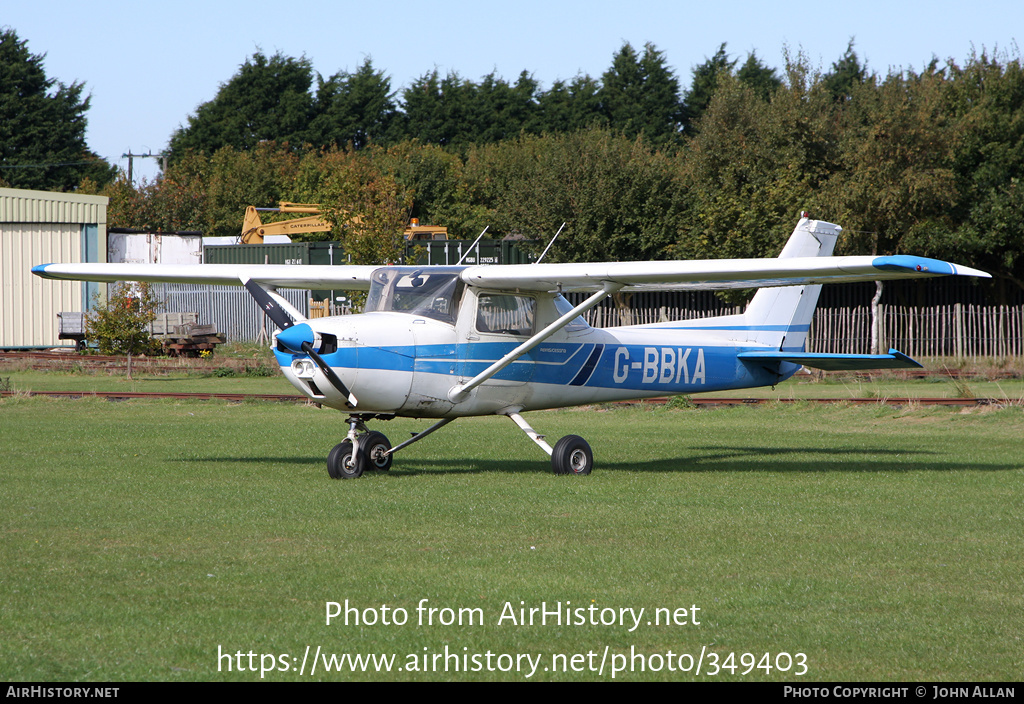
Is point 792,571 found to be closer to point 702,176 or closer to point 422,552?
point 422,552

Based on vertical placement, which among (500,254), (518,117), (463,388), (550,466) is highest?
(518,117)

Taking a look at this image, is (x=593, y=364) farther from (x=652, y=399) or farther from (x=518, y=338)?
(x=652, y=399)

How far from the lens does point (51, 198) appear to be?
1654 inches

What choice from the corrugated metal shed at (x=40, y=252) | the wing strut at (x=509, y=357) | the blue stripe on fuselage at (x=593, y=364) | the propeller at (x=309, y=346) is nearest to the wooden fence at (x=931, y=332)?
the blue stripe on fuselage at (x=593, y=364)

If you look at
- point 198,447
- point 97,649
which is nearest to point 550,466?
point 198,447

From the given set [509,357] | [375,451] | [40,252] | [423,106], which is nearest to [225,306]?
[40,252]

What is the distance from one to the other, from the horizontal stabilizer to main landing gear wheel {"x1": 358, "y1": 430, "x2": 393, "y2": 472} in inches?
201

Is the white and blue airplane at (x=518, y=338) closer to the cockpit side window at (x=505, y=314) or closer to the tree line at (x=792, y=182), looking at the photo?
the cockpit side window at (x=505, y=314)

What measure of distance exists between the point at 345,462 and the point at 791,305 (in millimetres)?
6866

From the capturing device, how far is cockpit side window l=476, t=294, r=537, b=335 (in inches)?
504

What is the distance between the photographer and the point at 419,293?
494 inches

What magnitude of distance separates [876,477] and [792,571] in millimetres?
5495

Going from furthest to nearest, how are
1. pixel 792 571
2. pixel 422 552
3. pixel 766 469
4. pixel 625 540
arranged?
pixel 766 469 < pixel 625 540 < pixel 422 552 < pixel 792 571
